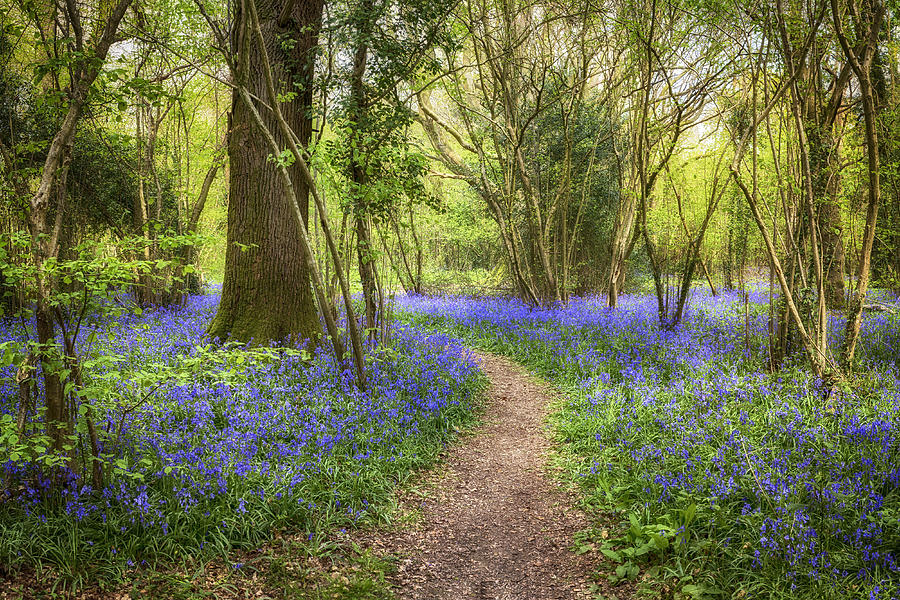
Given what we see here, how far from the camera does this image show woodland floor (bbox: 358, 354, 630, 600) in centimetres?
347

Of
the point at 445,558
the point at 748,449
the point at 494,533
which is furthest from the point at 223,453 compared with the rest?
the point at 748,449

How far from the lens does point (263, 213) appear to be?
259 inches

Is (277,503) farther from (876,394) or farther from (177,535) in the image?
(876,394)

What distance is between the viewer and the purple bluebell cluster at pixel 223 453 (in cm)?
314

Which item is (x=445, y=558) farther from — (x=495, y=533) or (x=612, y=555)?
(x=612, y=555)

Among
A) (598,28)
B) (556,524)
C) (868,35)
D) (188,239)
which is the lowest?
(556,524)

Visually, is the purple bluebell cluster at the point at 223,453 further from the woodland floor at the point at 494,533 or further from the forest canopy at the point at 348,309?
the woodland floor at the point at 494,533

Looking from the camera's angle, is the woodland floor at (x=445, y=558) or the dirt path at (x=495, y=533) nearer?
the woodland floor at (x=445, y=558)

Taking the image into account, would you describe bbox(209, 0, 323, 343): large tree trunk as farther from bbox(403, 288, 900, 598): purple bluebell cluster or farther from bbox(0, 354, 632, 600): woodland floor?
bbox(403, 288, 900, 598): purple bluebell cluster

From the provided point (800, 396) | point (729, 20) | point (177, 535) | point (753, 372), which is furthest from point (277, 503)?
point (729, 20)

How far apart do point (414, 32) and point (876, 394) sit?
6923mm

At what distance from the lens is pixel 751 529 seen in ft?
10.9

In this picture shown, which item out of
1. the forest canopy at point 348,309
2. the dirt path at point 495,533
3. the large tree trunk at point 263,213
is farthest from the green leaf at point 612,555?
the large tree trunk at point 263,213

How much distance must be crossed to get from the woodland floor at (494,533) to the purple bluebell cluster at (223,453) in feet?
1.38
